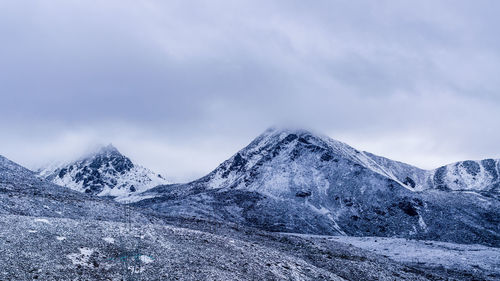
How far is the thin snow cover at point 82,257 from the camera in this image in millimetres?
25234

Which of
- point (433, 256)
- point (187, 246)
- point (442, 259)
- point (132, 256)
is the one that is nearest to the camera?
point (132, 256)

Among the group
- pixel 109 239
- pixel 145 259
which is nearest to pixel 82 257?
pixel 109 239

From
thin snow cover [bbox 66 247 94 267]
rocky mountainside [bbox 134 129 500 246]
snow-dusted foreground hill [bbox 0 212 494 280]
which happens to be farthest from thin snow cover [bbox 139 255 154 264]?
rocky mountainside [bbox 134 129 500 246]

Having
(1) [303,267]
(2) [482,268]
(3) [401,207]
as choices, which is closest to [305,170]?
(3) [401,207]

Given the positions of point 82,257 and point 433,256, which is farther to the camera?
point 433,256

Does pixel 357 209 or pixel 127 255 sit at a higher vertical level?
pixel 357 209

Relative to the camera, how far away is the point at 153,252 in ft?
97.0

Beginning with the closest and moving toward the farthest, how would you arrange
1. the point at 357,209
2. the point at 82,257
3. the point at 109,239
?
the point at 82,257 < the point at 109,239 < the point at 357,209

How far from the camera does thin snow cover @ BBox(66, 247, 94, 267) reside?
993 inches

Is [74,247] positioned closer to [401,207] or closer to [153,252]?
[153,252]

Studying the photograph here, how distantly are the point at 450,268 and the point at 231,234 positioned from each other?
3324 centimetres

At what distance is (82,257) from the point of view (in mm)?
26031

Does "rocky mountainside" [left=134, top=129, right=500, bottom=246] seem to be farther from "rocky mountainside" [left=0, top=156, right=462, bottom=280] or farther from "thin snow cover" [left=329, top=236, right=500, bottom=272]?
"rocky mountainside" [left=0, top=156, right=462, bottom=280]

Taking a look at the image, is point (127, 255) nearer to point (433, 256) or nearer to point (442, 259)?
point (442, 259)
